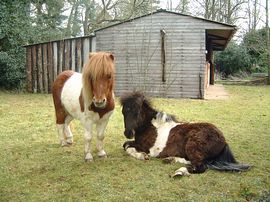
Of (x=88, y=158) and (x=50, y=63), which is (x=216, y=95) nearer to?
(x=50, y=63)

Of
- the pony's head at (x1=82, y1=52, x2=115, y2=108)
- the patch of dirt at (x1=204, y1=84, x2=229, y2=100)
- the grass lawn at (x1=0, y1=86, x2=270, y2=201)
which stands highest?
the pony's head at (x1=82, y1=52, x2=115, y2=108)

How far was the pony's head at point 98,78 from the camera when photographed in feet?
13.5

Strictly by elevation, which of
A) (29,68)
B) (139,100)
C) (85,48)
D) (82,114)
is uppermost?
(85,48)

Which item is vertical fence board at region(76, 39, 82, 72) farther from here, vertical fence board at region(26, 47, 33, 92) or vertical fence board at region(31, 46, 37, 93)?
vertical fence board at region(26, 47, 33, 92)

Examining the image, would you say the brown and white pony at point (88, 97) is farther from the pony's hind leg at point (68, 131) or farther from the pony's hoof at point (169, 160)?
the pony's hoof at point (169, 160)

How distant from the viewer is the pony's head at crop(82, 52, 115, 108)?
413cm

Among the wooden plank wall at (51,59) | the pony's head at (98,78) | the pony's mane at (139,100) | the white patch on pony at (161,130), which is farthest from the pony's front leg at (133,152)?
the wooden plank wall at (51,59)

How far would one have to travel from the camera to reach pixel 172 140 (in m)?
4.70

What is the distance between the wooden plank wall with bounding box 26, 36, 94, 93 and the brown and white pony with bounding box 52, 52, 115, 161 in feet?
27.2

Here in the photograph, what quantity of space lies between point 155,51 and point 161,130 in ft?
28.2

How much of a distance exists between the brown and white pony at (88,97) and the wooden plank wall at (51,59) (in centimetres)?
829

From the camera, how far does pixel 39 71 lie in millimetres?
13984

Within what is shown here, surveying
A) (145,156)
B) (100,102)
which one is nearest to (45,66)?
(145,156)

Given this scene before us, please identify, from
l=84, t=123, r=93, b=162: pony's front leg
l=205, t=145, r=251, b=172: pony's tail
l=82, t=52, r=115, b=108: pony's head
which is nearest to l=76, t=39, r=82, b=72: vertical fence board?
l=84, t=123, r=93, b=162: pony's front leg
